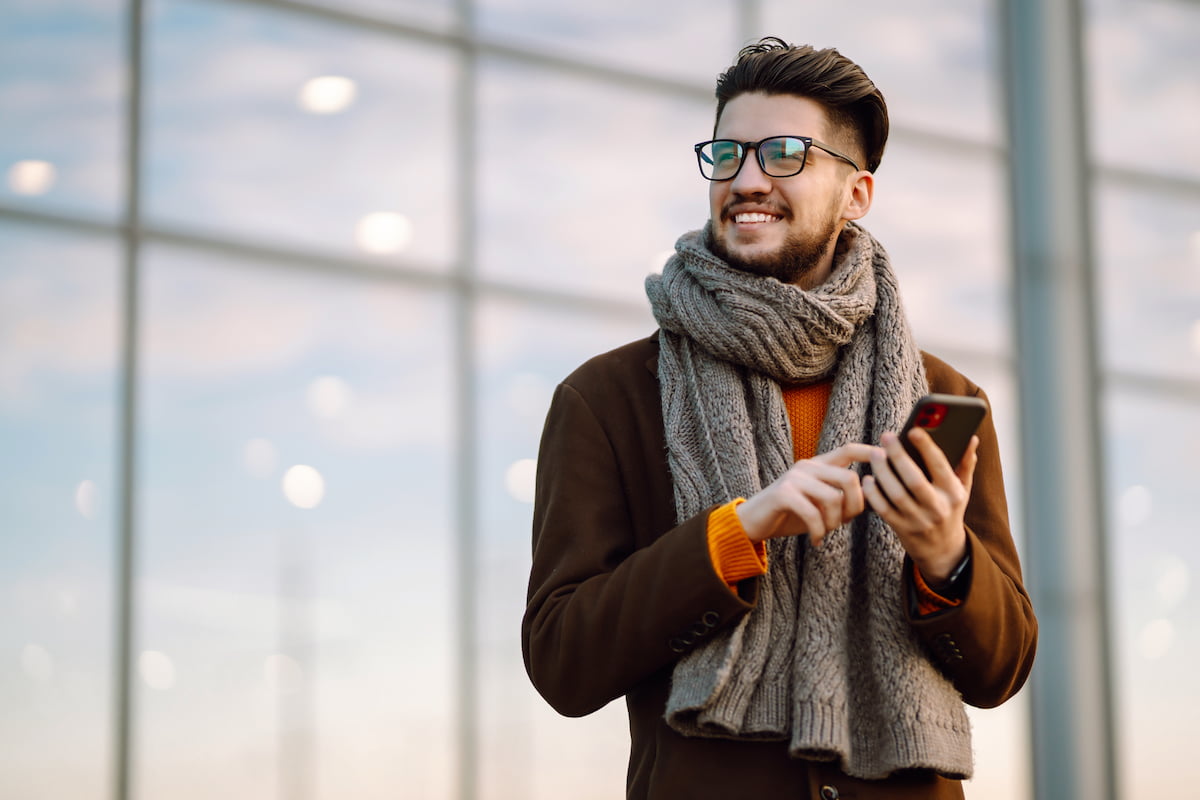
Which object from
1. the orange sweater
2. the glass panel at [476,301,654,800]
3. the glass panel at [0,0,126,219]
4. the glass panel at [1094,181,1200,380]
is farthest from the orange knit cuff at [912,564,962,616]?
the glass panel at [1094,181,1200,380]

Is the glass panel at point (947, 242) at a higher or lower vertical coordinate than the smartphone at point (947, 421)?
higher

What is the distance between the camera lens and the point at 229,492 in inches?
202

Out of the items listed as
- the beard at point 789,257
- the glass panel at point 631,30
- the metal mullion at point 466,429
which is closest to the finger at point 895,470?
the beard at point 789,257

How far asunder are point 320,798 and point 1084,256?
4.11 meters

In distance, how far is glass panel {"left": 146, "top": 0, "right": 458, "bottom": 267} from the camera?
5168mm

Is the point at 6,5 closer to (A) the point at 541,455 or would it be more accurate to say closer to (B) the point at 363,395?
(B) the point at 363,395

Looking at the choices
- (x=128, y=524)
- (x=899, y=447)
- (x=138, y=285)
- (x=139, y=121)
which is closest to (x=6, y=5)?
(x=139, y=121)

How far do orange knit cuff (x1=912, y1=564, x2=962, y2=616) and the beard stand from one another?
439mm

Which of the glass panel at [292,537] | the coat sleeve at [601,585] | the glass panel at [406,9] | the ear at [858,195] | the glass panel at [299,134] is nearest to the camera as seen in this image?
the coat sleeve at [601,585]

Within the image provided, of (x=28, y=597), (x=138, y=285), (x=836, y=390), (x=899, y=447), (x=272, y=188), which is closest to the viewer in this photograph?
(x=899, y=447)

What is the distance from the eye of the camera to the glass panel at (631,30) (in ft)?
19.4

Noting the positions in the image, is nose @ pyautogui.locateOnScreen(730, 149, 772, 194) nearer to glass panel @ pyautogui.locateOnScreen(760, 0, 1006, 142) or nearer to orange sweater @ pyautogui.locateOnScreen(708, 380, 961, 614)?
orange sweater @ pyautogui.locateOnScreen(708, 380, 961, 614)

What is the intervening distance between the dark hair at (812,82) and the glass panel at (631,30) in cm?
396

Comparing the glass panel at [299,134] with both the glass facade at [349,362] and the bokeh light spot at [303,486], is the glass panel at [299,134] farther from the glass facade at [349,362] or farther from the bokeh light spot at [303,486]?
the bokeh light spot at [303,486]
